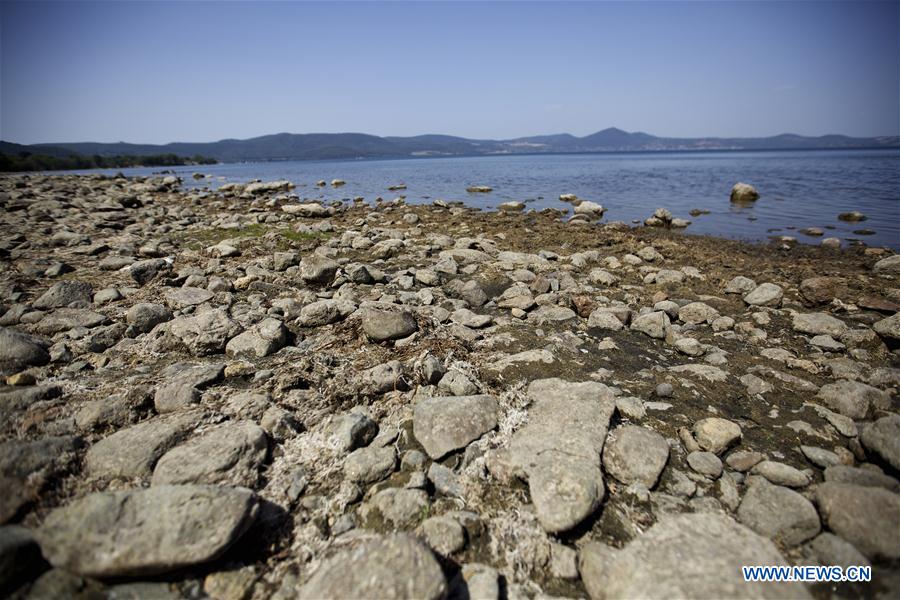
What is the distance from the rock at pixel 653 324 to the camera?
6.48 m

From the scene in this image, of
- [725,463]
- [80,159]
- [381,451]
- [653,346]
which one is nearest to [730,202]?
[653,346]

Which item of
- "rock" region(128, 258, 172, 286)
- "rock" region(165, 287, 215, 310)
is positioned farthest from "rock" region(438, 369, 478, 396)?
"rock" region(128, 258, 172, 286)

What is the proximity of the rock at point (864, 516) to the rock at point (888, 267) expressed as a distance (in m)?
10.9

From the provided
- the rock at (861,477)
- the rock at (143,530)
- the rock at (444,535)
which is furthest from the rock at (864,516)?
the rock at (143,530)

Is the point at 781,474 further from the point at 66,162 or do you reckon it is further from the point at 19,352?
the point at 66,162

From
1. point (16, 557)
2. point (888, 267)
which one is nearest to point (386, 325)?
point (16, 557)

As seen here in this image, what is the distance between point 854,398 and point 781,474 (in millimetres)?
1994

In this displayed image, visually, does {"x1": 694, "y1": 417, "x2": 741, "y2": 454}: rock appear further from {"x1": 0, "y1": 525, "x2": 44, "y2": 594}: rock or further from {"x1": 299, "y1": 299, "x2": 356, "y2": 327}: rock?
{"x1": 0, "y1": 525, "x2": 44, "y2": 594}: rock

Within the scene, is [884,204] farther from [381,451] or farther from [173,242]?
[173,242]

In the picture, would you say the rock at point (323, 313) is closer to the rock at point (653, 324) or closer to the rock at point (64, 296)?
the rock at point (64, 296)

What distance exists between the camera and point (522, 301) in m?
7.46

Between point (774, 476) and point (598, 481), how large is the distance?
5.88 ft

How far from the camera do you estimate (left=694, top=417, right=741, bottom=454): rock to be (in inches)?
155

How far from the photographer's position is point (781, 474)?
11.6 feet
